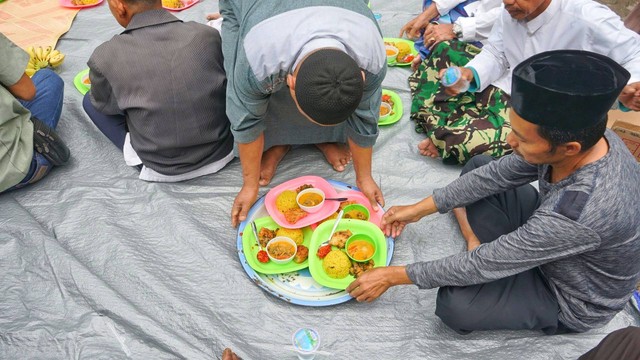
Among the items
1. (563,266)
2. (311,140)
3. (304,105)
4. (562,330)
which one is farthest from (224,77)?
(562,330)

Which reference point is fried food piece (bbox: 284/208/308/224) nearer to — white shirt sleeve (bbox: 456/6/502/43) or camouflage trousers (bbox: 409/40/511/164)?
camouflage trousers (bbox: 409/40/511/164)

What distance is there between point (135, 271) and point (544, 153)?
5.83ft

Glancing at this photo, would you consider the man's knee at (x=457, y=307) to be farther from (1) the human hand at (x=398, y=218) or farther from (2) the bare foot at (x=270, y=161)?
(2) the bare foot at (x=270, y=161)

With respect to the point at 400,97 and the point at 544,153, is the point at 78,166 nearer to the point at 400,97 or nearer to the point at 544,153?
the point at 400,97

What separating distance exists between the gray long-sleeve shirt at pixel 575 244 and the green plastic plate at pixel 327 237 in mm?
325

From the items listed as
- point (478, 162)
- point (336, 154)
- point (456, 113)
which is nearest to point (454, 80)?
point (456, 113)

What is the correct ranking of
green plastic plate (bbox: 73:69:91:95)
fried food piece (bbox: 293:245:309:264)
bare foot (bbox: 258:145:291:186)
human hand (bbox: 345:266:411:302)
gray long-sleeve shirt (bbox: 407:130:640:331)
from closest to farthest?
gray long-sleeve shirt (bbox: 407:130:640:331) < human hand (bbox: 345:266:411:302) < fried food piece (bbox: 293:245:309:264) < bare foot (bbox: 258:145:291:186) < green plastic plate (bbox: 73:69:91:95)

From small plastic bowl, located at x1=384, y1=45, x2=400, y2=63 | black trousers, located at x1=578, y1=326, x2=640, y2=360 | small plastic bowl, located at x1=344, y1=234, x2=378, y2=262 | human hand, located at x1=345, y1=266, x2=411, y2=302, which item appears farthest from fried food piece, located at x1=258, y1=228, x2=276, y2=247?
small plastic bowl, located at x1=384, y1=45, x2=400, y2=63

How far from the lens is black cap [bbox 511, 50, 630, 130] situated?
1309 millimetres

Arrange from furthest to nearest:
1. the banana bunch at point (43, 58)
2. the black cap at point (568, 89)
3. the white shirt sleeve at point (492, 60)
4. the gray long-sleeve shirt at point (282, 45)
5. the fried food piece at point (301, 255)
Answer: the banana bunch at point (43, 58) < the white shirt sleeve at point (492, 60) < the fried food piece at point (301, 255) < the gray long-sleeve shirt at point (282, 45) < the black cap at point (568, 89)

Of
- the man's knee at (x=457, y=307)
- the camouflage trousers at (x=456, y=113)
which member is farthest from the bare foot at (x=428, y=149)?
the man's knee at (x=457, y=307)

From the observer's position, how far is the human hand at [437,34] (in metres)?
3.06

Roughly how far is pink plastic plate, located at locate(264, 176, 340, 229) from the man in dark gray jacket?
45 centimetres

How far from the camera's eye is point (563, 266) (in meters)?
1.67
